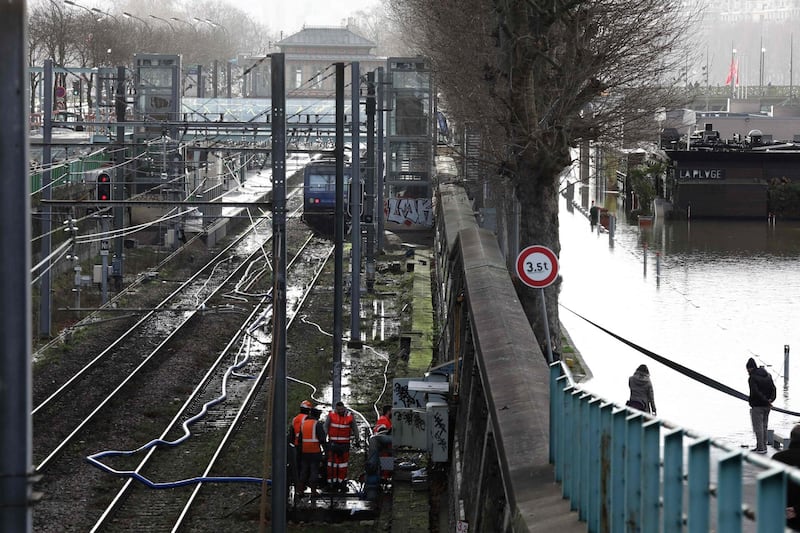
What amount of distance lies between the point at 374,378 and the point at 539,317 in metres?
3.63

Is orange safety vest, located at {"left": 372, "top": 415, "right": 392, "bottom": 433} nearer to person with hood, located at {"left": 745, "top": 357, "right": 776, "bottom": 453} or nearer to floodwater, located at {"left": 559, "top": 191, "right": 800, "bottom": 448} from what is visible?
floodwater, located at {"left": 559, "top": 191, "right": 800, "bottom": 448}

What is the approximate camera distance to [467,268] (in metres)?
16.7

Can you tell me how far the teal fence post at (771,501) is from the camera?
3904mm

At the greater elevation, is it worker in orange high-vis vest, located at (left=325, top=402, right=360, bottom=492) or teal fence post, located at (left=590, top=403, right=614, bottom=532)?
teal fence post, located at (left=590, top=403, right=614, bottom=532)

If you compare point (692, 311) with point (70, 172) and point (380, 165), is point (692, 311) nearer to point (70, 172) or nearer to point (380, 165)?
point (380, 165)

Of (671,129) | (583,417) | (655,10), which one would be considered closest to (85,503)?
(583,417)

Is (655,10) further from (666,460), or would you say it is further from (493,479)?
(666,460)

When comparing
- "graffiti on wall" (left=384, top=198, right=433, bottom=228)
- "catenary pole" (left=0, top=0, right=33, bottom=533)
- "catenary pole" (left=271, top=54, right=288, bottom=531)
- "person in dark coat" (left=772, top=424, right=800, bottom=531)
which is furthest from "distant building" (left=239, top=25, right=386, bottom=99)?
"catenary pole" (left=0, top=0, right=33, bottom=533)

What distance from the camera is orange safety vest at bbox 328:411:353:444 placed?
1486cm

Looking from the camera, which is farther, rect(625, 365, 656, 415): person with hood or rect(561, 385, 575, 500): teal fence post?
rect(625, 365, 656, 415): person with hood

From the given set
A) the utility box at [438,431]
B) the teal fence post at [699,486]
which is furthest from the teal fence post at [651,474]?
the utility box at [438,431]

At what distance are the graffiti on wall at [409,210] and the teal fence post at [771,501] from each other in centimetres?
3310

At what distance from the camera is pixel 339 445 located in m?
14.9

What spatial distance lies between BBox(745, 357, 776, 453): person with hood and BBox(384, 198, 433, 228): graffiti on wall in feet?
73.4
